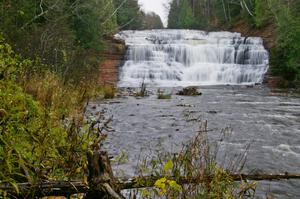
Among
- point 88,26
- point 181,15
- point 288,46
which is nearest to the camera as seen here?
point 288,46

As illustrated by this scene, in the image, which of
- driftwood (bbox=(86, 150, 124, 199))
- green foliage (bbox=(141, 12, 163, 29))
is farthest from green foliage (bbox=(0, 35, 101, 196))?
green foliage (bbox=(141, 12, 163, 29))

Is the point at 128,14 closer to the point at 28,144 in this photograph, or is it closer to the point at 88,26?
the point at 88,26

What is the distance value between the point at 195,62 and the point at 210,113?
18.9 metres

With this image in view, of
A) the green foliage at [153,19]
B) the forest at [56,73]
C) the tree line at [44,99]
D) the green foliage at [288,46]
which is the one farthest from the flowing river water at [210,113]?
the green foliage at [153,19]

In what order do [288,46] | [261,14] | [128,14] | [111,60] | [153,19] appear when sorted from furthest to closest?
[153,19], [128,14], [261,14], [111,60], [288,46]

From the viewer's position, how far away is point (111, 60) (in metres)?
31.5

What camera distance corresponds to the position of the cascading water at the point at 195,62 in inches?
1162

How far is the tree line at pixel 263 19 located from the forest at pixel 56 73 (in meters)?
0.07

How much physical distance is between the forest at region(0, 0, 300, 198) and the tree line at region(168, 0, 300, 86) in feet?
0.24

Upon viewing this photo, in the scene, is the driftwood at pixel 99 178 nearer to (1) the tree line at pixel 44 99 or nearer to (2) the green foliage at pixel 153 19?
(1) the tree line at pixel 44 99

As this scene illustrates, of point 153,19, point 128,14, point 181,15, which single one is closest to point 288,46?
point 128,14

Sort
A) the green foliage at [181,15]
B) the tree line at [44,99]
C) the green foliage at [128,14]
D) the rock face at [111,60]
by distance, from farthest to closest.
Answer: the green foliage at [181,15], the green foliage at [128,14], the rock face at [111,60], the tree line at [44,99]

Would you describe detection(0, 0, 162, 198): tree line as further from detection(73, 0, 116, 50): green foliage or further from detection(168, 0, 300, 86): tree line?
detection(168, 0, 300, 86): tree line

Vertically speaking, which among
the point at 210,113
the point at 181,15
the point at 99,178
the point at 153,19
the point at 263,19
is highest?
the point at 181,15
